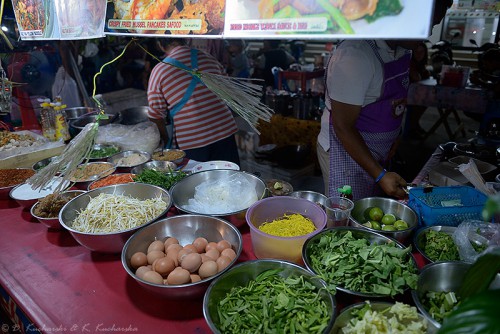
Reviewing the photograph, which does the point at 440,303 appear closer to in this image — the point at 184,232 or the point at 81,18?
the point at 184,232

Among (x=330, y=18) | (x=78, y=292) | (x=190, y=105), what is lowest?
(x=78, y=292)

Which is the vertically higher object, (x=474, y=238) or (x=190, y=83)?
(x=190, y=83)

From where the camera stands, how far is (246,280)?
5.09 feet

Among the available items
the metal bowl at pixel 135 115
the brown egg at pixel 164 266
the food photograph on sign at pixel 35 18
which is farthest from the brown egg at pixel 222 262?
the metal bowl at pixel 135 115

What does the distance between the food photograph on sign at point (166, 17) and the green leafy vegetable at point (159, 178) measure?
3.48 feet

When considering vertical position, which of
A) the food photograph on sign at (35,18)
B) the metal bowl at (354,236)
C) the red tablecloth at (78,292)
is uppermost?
the food photograph on sign at (35,18)

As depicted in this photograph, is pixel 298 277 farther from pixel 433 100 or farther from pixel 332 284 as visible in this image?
pixel 433 100

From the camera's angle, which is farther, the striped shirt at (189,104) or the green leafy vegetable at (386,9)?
the striped shirt at (189,104)

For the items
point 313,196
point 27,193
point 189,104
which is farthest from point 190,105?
point 313,196

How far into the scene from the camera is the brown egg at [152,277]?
1464mm

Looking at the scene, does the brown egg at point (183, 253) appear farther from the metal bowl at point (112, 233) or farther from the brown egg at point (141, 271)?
the metal bowl at point (112, 233)

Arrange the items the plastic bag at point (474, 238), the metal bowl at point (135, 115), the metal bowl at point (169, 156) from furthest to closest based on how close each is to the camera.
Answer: the metal bowl at point (135, 115) < the metal bowl at point (169, 156) < the plastic bag at point (474, 238)

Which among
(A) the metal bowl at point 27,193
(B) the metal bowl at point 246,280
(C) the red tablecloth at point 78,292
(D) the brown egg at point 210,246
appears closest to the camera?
(B) the metal bowl at point 246,280

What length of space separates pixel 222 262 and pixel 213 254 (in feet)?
0.27
